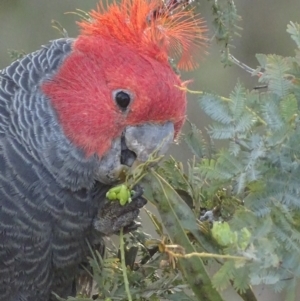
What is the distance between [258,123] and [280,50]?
3.80 meters

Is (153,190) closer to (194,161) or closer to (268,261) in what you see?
(194,161)

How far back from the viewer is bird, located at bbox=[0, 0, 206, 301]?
1.82 meters

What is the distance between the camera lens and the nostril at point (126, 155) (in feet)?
6.02

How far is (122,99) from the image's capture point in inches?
72.2

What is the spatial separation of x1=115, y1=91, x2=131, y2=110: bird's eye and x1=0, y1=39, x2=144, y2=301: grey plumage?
0.18m

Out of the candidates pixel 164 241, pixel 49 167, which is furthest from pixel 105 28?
pixel 164 241

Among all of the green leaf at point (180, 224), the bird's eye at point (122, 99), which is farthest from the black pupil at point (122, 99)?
the green leaf at point (180, 224)

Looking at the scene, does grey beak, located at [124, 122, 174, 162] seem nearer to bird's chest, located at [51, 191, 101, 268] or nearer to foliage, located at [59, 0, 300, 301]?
foliage, located at [59, 0, 300, 301]

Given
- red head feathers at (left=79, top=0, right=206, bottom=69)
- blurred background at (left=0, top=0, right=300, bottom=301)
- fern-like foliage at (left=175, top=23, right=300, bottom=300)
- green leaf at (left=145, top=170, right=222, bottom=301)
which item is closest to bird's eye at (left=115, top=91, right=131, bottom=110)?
red head feathers at (left=79, top=0, right=206, bottom=69)

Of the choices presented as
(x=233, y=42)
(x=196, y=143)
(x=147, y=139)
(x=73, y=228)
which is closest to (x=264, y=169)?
(x=196, y=143)

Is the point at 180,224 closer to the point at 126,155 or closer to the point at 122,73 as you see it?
the point at 126,155

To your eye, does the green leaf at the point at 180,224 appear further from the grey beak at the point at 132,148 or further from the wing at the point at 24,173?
the wing at the point at 24,173

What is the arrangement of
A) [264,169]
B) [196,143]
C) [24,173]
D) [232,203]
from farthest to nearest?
[24,173] < [196,143] < [232,203] < [264,169]

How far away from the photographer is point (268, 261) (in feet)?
3.78
